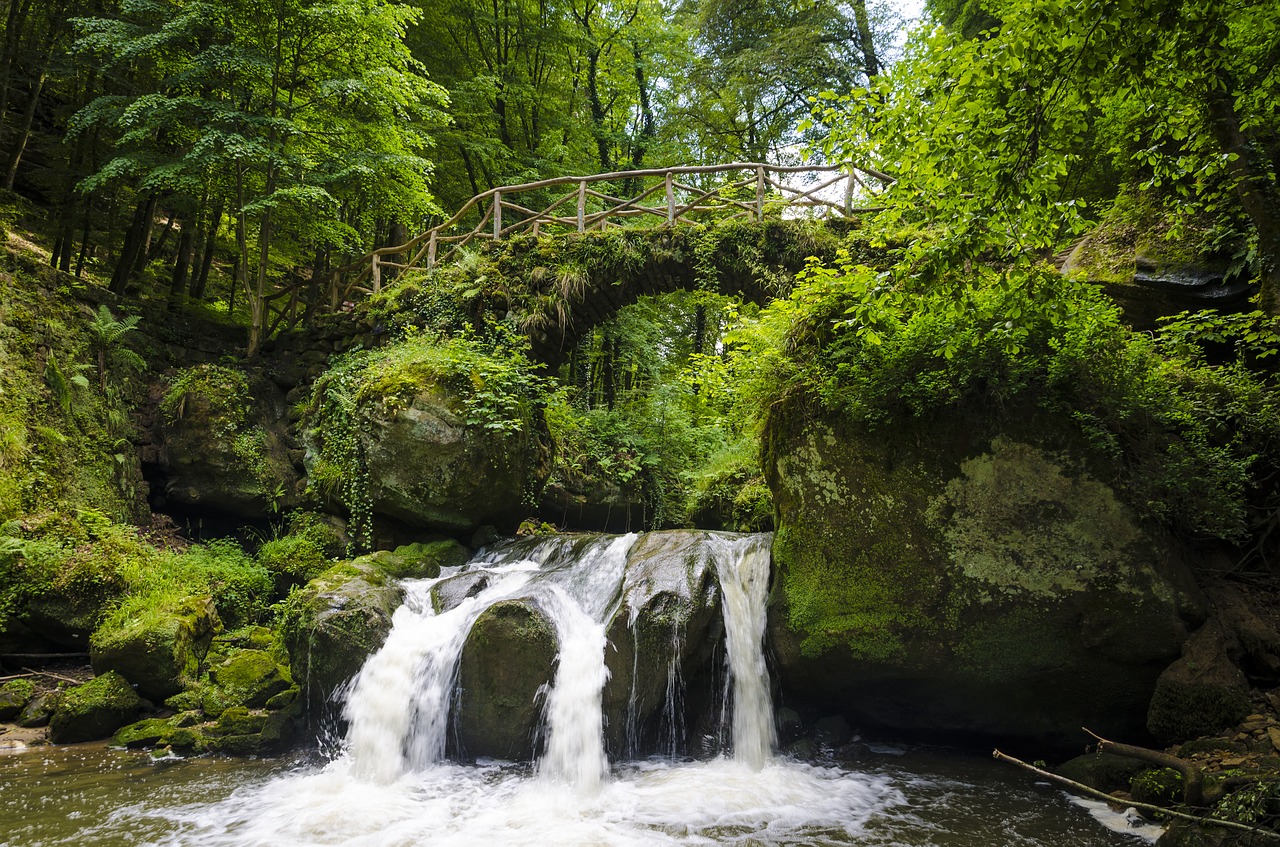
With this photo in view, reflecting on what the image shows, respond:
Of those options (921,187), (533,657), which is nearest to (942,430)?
(921,187)

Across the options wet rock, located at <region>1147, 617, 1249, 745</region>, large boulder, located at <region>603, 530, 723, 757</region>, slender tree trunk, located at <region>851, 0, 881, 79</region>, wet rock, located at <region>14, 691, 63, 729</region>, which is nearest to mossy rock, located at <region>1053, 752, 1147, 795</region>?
wet rock, located at <region>1147, 617, 1249, 745</region>

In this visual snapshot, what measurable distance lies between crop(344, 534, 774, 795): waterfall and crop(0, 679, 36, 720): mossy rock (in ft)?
11.2

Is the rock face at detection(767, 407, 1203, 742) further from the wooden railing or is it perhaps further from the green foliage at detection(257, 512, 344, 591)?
the green foliage at detection(257, 512, 344, 591)

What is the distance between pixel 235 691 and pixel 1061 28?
875cm

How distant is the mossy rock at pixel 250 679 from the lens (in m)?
6.80

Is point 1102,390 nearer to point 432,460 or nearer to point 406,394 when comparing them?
point 432,460

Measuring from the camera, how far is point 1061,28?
3.39 meters

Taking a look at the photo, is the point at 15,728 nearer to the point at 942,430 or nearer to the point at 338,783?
the point at 338,783

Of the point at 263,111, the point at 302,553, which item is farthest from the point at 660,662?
the point at 263,111

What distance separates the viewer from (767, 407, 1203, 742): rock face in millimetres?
5184

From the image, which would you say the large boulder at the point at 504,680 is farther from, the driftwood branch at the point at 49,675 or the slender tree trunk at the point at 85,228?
the slender tree trunk at the point at 85,228

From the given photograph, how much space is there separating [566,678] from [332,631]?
7.89 ft

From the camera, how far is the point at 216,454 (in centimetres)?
992

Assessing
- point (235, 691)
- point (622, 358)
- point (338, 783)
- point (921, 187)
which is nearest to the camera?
point (921, 187)
